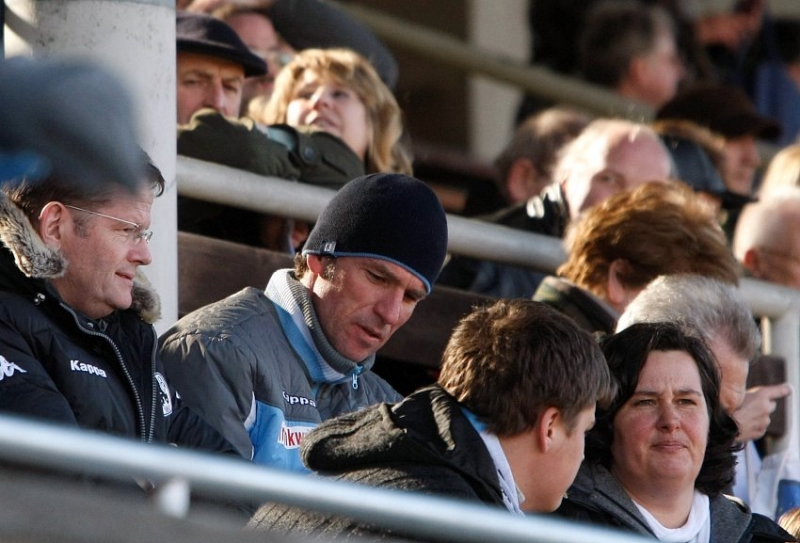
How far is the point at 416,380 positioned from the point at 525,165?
134 centimetres

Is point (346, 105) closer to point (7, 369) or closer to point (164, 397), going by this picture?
point (164, 397)

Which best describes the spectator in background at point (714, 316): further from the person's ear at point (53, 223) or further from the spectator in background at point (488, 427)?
the person's ear at point (53, 223)

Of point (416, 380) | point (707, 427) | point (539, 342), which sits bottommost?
point (416, 380)

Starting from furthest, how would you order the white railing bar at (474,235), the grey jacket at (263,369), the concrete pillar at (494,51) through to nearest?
the concrete pillar at (494,51) < the white railing bar at (474,235) < the grey jacket at (263,369)

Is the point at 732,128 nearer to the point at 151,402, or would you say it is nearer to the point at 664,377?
the point at 664,377

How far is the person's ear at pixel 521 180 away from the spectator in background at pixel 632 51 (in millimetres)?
1816

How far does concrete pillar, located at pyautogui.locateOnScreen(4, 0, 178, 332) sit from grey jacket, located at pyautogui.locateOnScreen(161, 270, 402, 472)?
258mm

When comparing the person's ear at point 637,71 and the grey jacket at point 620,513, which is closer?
the grey jacket at point 620,513

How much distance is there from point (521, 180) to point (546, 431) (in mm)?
2956

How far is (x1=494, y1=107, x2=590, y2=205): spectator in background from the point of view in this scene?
20.5 feet

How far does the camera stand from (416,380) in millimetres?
5191

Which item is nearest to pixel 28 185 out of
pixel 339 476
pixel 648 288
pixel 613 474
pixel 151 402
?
pixel 151 402

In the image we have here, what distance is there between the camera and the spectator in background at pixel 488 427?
3.24 m

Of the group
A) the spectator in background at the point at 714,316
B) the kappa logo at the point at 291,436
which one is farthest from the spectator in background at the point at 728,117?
the kappa logo at the point at 291,436
